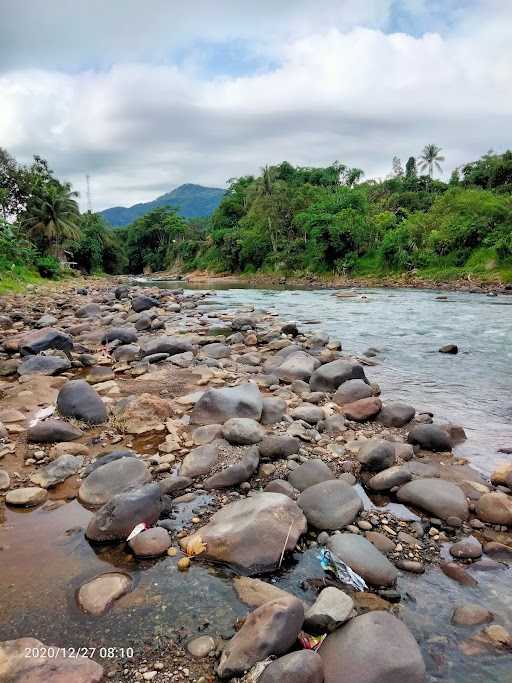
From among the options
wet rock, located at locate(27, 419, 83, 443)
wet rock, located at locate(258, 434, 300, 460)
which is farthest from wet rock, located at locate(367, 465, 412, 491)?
wet rock, located at locate(27, 419, 83, 443)

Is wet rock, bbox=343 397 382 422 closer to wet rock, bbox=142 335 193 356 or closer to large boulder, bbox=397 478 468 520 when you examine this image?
large boulder, bbox=397 478 468 520

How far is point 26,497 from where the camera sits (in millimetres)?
3381

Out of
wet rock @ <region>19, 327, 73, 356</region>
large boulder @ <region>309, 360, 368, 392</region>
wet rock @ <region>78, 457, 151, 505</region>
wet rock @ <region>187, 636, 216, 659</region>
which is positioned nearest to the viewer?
wet rock @ <region>187, 636, 216, 659</region>

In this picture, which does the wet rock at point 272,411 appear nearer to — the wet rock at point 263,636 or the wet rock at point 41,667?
the wet rock at point 263,636

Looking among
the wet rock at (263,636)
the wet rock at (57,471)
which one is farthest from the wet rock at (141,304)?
the wet rock at (263,636)

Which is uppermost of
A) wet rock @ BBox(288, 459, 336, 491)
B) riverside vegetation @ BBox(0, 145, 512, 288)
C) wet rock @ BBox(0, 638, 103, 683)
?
riverside vegetation @ BBox(0, 145, 512, 288)

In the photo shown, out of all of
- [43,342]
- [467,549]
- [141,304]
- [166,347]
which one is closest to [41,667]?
[467,549]

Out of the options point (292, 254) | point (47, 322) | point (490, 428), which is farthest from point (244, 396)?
point (292, 254)

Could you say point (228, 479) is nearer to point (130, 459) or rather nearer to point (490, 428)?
point (130, 459)

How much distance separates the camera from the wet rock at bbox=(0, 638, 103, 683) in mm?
1896

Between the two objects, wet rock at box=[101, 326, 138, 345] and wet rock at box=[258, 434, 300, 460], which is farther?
wet rock at box=[101, 326, 138, 345]

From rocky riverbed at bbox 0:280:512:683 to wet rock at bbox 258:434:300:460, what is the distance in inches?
0.7

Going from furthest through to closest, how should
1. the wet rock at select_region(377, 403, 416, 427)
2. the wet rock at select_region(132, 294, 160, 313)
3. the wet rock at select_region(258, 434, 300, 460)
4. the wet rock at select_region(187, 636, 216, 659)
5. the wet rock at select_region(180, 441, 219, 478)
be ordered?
the wet rock at select_region(132, 294, 160, 313)
the wet rock at select_region(377, 403, 416, 427)
the wet rock at select_region(258, 434, 300, 460)
the wet rock at select_region(180, 441, 219, 478)
the wet rock at select_region(187, 636, 216, 659)

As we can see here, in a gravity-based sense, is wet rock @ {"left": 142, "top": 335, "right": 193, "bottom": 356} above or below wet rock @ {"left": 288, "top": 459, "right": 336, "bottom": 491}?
above
